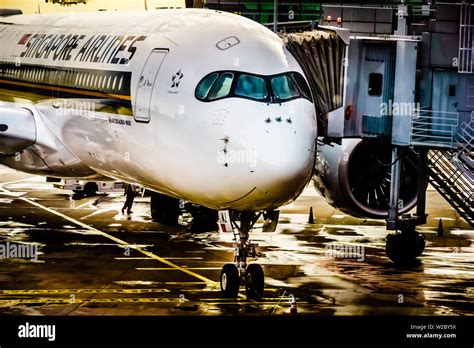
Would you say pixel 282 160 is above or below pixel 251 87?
below

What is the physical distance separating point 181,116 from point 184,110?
12 cm

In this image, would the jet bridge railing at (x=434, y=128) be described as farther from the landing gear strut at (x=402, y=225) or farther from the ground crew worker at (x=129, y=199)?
the ground crew worker at (x=129, y=199)

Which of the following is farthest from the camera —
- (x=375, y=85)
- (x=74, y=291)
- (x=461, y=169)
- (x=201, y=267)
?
(x=375, y=85)

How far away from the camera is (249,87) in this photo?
19.1 metres

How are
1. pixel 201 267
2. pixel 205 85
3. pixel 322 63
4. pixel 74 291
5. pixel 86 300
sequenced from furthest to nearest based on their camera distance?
pixel 201 267 → pixel 322 63 → pixel 74 291 → pixel 86 300 → pixel 205 85

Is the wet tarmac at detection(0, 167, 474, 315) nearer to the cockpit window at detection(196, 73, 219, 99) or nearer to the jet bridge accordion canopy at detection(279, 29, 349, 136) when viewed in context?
the jet bridge accordion canopy at detection(279, 29, 349, 136)

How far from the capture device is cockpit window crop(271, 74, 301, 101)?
19047 mm

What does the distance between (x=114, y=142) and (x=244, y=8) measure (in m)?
30.7

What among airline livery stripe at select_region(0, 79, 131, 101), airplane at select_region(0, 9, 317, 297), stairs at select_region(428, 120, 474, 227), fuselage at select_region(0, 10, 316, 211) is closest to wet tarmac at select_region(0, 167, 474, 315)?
stairs at select_region(428, 120, 474, 227)

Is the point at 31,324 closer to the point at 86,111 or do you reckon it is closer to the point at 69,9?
the point at 86,111

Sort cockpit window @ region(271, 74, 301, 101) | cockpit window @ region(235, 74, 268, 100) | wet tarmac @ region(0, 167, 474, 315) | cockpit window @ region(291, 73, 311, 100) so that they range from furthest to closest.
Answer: wet tarmac @ region(0, 167, 474, 315)
cockpit window @ region(291, 73, 311, 100)
cockpit window @ region(271, 74, 301, 101)
cockpit window @ region(235, 74, 268, 100)

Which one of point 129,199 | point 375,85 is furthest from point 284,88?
point 129,199

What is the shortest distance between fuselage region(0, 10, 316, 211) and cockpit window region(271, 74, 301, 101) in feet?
0.08

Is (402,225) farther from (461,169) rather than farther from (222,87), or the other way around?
(222,87)
